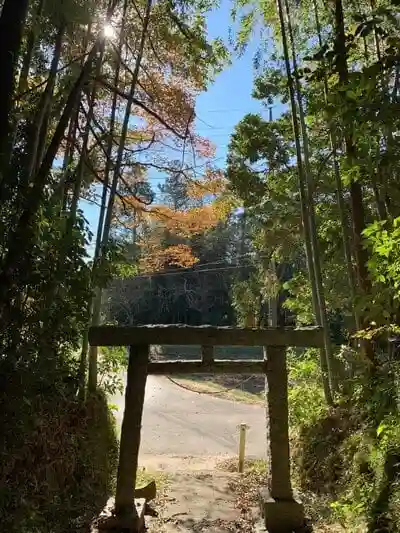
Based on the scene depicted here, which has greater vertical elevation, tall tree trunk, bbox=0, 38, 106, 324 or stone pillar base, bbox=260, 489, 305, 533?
tall tree trunk, bbox=0, 38, 106, 324

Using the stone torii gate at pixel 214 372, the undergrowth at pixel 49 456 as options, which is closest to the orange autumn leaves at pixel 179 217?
the stone torii gate at pixel 214 372

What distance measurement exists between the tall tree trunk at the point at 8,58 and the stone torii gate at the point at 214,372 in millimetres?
1600

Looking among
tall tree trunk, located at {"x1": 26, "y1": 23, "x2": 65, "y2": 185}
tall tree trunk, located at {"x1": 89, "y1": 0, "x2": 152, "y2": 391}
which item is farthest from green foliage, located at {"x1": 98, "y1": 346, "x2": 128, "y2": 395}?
tall tree trunk, located at {"x1": 26, "y1": 23, "x2": 65, "y2": 185}

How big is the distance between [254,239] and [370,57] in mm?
3248

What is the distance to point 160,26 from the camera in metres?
5.02

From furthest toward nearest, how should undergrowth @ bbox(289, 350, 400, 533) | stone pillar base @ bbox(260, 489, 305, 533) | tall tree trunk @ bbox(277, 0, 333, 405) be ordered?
tall tree trunk @ bbox(277, 0, 333, 405)
stone pillar base @ bbox(260, 489, 305, 533)
undergrowth @ bbox(289, 350, 400, 533)

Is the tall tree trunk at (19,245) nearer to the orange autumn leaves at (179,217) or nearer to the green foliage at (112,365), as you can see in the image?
the green foliage at (112,365)

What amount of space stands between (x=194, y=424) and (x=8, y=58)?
791cm

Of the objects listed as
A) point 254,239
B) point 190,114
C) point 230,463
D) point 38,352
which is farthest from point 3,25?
point 230,463

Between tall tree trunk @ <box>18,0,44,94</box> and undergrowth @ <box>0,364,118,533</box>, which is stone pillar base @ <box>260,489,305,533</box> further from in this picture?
tall tree trunk @ <box>18,0,44,94</box>

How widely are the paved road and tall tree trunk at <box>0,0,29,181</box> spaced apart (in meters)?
5.43

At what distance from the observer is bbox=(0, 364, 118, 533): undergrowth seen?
8.67 feet

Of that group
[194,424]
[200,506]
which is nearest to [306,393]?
[200,506]

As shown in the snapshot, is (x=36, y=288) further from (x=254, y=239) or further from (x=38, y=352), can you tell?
(x=254, y=239)
